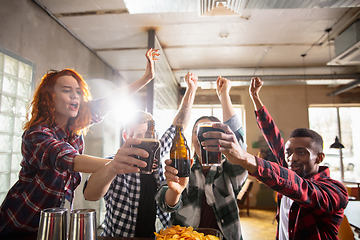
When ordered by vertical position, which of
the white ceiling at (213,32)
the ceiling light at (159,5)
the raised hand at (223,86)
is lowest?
the raised hand at (223,86)

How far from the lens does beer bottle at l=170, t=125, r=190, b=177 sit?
3.56 feet

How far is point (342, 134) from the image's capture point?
6.93m

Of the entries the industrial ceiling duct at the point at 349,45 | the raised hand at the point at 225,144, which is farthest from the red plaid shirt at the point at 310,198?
the industrial ceiling duct at the point at 349,45

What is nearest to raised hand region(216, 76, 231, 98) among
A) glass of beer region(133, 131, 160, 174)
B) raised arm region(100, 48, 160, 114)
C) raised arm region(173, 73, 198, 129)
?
raised arm region(173, 73, 198, 129)

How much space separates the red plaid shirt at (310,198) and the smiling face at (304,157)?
53 mm

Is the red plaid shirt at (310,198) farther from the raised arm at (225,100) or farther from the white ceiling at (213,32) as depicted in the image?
the white ceiling at (213,32)

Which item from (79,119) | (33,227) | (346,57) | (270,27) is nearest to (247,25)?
(270,27)

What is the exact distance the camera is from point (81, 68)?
4027 mm

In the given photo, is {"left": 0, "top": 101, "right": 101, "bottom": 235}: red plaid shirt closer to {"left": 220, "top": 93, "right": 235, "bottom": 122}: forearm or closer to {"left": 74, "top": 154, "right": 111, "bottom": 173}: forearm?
{"left": 74, "top": 154, "right": 111, "bottom": 173}: forearm

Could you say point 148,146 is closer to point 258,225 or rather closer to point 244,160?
point 244,160

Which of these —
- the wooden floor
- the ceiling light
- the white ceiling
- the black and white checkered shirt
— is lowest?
the wooden floor

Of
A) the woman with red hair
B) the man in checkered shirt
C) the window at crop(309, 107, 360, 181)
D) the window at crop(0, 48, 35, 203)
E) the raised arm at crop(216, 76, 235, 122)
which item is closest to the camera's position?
the woman with red hair

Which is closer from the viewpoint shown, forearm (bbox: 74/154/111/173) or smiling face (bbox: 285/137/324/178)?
forearm (bbox: 74/154/111/173)

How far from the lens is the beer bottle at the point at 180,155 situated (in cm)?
108
